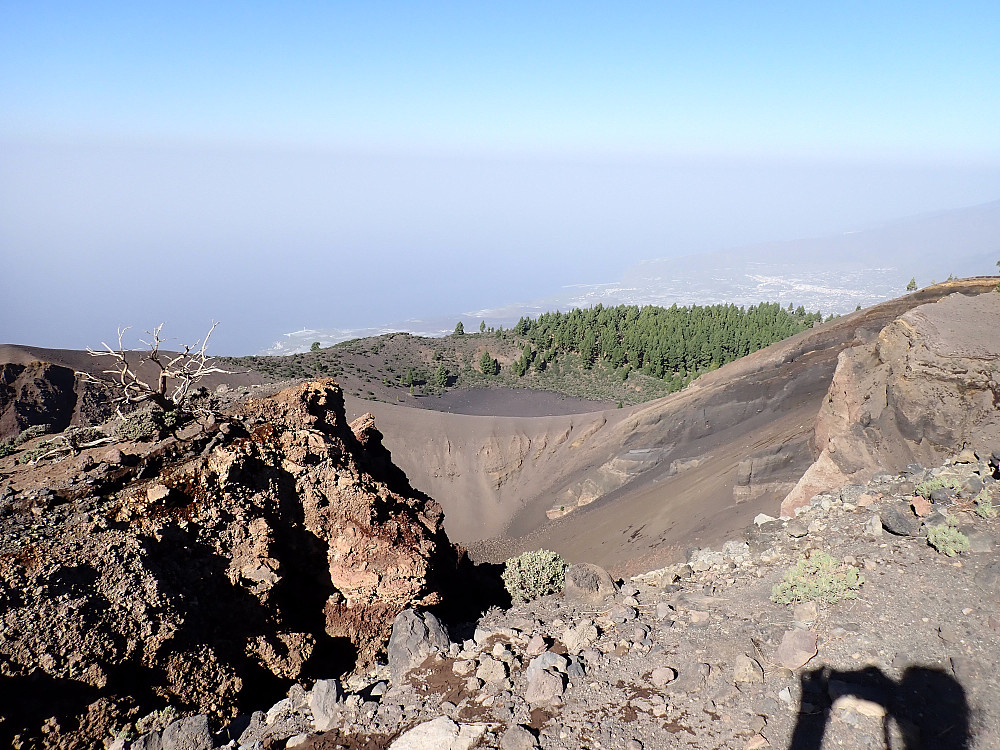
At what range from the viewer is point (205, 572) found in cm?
741

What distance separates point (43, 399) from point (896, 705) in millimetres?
35371

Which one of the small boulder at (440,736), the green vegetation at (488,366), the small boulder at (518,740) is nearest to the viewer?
the small boulder at (518,740)

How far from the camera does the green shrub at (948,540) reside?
863 centimetres

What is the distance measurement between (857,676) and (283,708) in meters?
6.12

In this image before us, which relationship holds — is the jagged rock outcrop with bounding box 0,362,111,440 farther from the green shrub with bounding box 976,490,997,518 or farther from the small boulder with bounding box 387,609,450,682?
the green shrub with bounding box 976,490,997,518

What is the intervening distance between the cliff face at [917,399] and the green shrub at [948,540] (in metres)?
4.40

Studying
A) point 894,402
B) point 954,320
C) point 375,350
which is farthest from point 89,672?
point 375,350

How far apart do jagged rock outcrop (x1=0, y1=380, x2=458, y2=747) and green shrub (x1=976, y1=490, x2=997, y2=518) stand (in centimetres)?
814

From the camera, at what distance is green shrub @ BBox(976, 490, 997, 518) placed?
9148mm

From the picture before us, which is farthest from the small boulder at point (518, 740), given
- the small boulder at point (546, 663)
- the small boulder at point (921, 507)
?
the small boulder at point (921, 507)

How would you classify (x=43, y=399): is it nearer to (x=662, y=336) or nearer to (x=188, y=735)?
(x=188, y=735)

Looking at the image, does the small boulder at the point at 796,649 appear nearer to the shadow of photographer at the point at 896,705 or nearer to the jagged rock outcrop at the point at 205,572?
the shadow of photographer at the point at 896,705

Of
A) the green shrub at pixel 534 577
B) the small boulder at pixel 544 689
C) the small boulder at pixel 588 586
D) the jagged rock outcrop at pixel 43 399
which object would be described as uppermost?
the jagged rock outcrop at pixel 43 399

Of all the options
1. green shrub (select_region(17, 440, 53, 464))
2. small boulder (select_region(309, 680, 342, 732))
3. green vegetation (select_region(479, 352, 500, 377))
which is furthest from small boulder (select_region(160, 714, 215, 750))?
green vegetation (select_region(479, 352, 500, 377))
